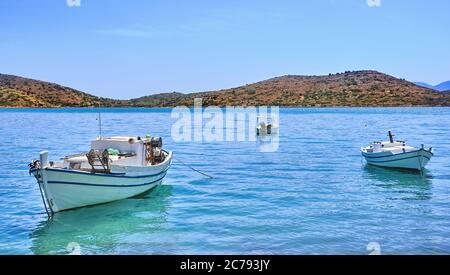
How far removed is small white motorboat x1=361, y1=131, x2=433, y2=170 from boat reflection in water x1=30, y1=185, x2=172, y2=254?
1603 centimetres

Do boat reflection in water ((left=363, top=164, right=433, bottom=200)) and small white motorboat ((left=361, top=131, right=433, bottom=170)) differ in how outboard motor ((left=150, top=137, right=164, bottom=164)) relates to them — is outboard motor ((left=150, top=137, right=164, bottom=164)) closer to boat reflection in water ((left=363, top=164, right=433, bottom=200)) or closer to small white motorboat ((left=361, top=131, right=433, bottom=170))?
boat reflection in water ((left=363, top=164, right=433, bottom=200))

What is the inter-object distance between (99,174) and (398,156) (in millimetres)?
19145

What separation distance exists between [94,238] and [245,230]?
497 centimetres

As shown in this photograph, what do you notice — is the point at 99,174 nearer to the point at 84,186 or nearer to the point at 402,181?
the point at 84,186

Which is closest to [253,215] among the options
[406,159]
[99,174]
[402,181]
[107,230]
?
[107,230]

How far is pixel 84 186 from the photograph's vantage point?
57.2 feet

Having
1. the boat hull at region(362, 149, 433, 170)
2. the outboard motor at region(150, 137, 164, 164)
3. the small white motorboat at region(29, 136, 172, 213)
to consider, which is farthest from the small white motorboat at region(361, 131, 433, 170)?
the small white motorboat at region(29, 136, 172, 213)

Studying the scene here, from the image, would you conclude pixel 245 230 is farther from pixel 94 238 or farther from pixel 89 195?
pixel 89 195

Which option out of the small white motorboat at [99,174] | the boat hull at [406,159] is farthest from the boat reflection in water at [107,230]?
the boat hull at [406,159]

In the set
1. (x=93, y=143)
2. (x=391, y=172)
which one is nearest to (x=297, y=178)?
(x=391, y=172)

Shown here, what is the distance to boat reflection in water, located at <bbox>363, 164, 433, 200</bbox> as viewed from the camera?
22.2 m

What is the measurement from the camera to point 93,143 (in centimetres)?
2173

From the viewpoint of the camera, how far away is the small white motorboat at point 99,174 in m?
16.7

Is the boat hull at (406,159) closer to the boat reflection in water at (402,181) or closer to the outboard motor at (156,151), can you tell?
the boat reflection in water at (402,181)
